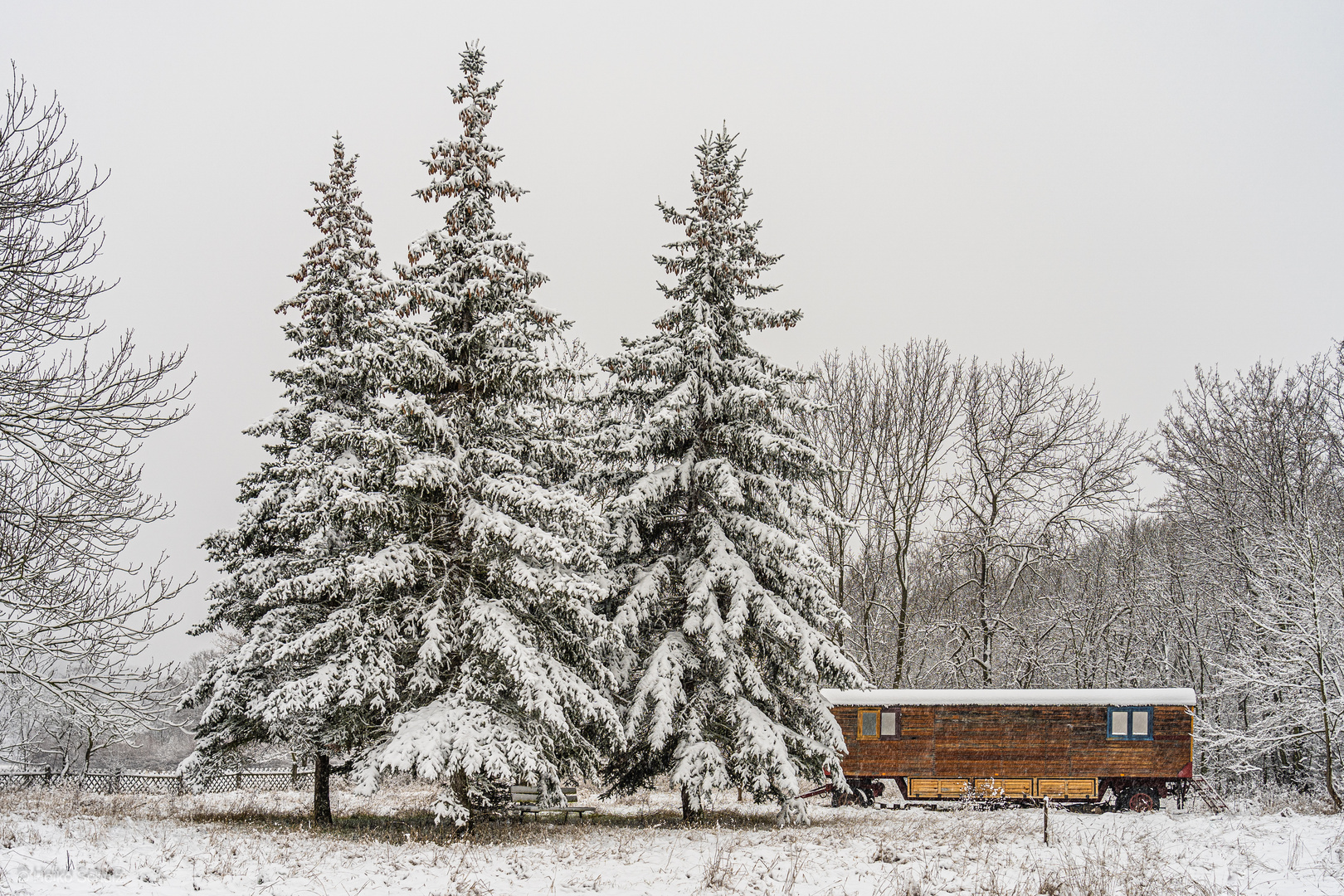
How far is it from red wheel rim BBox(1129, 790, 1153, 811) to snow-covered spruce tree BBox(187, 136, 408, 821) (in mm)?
19730

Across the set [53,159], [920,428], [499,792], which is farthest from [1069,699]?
[53,159]

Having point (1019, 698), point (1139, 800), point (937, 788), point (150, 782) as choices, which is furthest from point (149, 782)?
point (1139, 800)

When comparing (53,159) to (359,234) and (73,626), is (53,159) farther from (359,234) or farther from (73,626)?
(359,234)

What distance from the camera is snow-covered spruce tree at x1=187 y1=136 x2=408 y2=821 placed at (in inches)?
568

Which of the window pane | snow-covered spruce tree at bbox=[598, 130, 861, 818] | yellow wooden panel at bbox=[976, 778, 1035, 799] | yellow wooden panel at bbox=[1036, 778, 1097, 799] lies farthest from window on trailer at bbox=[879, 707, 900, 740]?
snow-covered spruce tree at bbox=[598, 130, 861, 818]

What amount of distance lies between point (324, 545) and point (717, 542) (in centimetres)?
736

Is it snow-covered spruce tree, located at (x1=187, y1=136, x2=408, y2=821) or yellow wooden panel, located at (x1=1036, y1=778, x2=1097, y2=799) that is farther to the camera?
yellow wooden panel, located at (x1=1036, y1=778, x2=1097, y2=799)

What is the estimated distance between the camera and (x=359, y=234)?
60.8 feet

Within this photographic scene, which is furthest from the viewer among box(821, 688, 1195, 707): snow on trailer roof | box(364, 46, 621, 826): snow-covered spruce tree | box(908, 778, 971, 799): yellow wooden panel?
box(908, 778, 971, 799): yellow wooden panel

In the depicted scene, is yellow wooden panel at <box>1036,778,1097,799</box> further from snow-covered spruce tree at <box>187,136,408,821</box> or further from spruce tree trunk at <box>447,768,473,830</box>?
snow-covered spruce tree at <box>187,136,408,821</box>

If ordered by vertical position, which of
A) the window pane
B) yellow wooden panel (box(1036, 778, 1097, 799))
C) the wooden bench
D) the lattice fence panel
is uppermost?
the window pane

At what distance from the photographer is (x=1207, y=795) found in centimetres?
2353

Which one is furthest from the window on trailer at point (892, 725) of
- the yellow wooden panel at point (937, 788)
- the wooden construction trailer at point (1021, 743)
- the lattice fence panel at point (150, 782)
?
the lattice fence panel at point (150, 782)

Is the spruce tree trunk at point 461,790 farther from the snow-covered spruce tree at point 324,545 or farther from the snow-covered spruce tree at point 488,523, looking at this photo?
the snow-covered spruce tree at point 324,545
